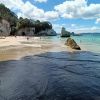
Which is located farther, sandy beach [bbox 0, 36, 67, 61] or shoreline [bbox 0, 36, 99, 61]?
sandy beach [bbox 0, 36, 67, 61]

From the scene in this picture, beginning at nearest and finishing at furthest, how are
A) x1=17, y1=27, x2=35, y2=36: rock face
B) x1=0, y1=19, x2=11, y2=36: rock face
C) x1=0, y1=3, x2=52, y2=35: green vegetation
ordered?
x1=0, y1=19, x2=11, y2=36: rock face → x1=0, y1=3, x2=52, y2=35: green vegetation → x1=17, y1=27, x2=35, y2=36: rock face

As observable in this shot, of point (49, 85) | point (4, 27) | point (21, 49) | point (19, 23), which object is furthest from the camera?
point (19, 23)

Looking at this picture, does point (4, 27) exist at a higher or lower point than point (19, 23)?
lower

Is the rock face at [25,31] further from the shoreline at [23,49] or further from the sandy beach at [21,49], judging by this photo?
the shoreline at [23,49]

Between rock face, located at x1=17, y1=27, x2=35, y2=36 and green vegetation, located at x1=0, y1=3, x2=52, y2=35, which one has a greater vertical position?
green vegetation, located at x1=0, y1=3, x2=52, y2=35

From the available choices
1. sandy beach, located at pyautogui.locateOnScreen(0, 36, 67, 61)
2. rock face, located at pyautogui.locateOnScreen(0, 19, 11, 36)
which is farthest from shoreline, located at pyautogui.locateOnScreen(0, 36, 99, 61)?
rock face, located at pyautogui.locateOnScreen(0, 19, 11, 36)

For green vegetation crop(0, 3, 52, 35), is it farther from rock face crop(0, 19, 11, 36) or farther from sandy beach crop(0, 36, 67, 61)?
sandy beach crop(0, 36, 67, 61)

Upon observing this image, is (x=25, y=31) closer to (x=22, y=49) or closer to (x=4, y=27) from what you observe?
(x=4, y=27)

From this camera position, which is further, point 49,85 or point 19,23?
point 19,23

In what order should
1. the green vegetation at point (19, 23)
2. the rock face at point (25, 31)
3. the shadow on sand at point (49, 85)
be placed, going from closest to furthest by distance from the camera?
1. the shadow on sand at point (49, 85)
2. the green vegetation at point (19, 23)
3. the rock face at point (25, 31)

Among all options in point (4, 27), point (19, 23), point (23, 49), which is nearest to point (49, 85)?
point (23, 49)

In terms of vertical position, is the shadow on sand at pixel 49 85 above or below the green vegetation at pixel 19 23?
below

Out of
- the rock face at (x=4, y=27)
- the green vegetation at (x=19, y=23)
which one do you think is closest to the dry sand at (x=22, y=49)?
the rock face at (x=4, y=27)

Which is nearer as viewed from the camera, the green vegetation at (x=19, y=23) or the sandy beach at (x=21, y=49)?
the sandy beach at (x=21, y=49)
